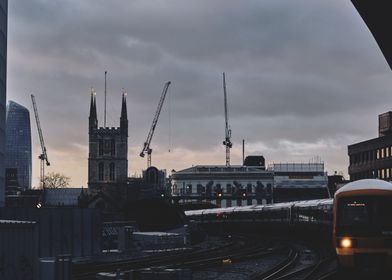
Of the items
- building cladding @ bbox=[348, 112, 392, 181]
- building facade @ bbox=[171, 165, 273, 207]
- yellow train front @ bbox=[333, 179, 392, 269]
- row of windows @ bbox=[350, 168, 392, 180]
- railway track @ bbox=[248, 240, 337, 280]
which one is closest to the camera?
yellow train front @ bbox=[333, 179, 392, 269]

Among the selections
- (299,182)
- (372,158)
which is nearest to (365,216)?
(372,158)

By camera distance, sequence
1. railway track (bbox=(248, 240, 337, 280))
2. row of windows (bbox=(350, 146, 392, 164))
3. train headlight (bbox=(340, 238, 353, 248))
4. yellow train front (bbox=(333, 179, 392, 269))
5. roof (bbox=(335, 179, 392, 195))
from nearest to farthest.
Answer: yellow train front (bbox=(333, 179, 392, 269)), train headlight (bbox=(340, 238, 353, 248)), roof (bbox=(335, 179, 392, 195)), railway track (bbox=(248, 240, 337, 280)), row of windows (bbox=(350, 146, 392, 164))

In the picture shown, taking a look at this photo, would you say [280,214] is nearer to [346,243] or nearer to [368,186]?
[368,186]

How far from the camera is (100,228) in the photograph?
149 ft

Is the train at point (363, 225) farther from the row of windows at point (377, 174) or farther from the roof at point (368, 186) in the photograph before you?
the row of windows at point (377, 174)

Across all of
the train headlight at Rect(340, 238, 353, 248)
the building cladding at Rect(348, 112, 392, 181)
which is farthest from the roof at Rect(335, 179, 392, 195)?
the building cladding at Rect(348, 112, 392, 181)

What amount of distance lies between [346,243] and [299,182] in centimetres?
16234

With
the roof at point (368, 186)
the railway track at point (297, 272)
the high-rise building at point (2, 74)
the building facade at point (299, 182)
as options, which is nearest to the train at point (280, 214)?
the railway track at point (297, 272)

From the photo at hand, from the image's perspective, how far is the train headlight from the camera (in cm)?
2330

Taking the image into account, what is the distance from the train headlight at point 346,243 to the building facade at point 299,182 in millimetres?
156108

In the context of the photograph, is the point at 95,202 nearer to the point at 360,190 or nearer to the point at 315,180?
the point at 315,180

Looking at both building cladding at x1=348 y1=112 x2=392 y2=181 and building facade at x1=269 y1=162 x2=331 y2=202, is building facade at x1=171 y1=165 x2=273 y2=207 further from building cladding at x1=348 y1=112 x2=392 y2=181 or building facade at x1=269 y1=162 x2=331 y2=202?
building cladding at x1=348 y1=112 x2=392 y2=181

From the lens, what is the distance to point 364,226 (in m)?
23.3

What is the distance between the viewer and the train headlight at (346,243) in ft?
76.4
